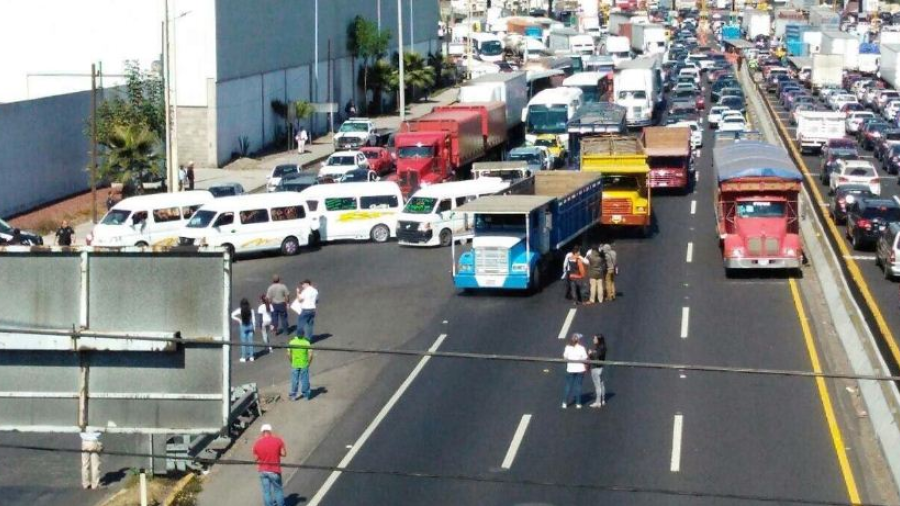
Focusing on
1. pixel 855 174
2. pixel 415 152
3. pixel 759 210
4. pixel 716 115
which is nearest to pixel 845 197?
pixel 855 174

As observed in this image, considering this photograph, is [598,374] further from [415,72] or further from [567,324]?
[415,72]

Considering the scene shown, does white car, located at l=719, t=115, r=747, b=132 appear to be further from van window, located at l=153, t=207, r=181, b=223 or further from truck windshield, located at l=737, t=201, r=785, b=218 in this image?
van window, located at l=153, t=207, r=181, b=223

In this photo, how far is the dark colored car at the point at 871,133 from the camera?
67125 mm

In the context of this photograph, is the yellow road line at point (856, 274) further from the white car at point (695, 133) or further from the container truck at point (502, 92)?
the container truck at point (502, 92)

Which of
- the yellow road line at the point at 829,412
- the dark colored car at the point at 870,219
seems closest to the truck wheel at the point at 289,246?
the yellow road line at the point at 829,412

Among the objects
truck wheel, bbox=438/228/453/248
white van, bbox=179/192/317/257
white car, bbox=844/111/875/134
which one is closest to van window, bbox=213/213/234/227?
white van, bbox=179/192/317/257

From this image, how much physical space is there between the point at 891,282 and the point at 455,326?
11.0 meters

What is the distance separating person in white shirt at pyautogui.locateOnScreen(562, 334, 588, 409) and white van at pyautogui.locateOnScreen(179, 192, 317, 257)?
18.0 metres

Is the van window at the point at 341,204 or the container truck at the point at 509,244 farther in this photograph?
the van window at the point at 341,204

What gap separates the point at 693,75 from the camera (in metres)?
103

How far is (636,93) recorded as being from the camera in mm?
78938

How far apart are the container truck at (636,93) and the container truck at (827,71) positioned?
25415 mm

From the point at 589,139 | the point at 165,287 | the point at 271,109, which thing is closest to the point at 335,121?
the point at 271,109

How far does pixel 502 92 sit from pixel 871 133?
16258 millimetres
